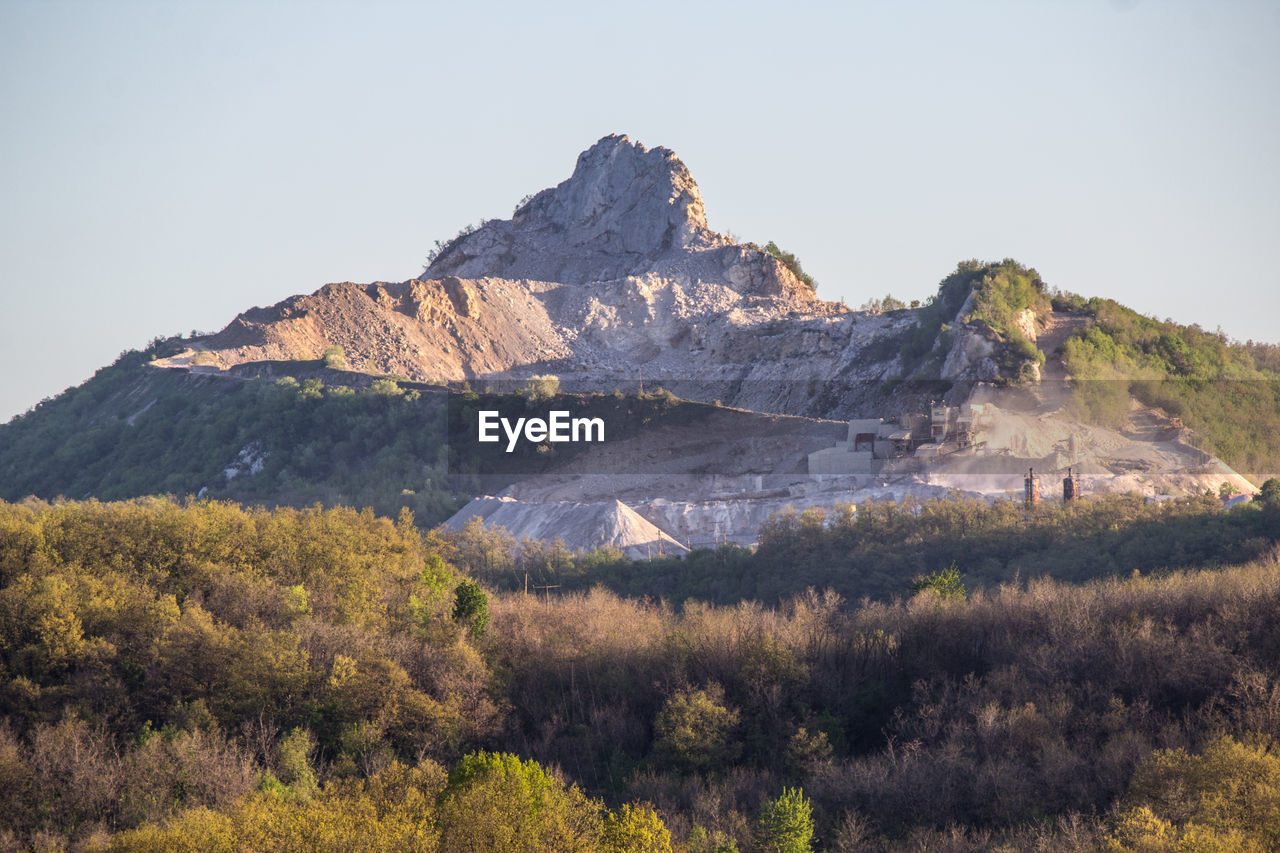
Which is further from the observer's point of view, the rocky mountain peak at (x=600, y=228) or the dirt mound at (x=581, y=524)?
the rocky mountain peak at (x=600, y=228)

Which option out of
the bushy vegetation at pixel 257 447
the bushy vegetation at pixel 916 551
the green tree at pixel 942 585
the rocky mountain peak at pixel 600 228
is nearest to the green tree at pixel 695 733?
the green tree at pixel 942 585

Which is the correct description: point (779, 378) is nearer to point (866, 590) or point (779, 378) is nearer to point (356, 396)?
point (356, 396)

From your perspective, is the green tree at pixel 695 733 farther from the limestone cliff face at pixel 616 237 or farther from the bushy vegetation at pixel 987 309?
the limestone cliff face at pixel 616 237

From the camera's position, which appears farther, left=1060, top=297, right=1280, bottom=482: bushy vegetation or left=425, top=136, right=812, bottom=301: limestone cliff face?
left=425, top=136, right=812, bottom=301: limestone cliff face

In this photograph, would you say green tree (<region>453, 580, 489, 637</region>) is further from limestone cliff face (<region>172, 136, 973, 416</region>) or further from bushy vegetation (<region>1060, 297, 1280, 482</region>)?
limestone cliff face (<region>172, 136, 973, 416</region>)

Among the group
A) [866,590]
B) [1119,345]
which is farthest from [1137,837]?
[1119,345]

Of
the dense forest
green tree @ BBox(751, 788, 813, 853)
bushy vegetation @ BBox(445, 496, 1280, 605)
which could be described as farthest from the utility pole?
green tree @ BBox(751, 788, 813, 853)

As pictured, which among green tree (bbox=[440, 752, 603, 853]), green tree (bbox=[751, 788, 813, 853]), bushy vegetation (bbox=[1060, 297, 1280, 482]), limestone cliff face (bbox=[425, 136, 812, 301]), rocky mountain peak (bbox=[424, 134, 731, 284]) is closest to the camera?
green tree (bbox=[440, 752, 603, 853])
